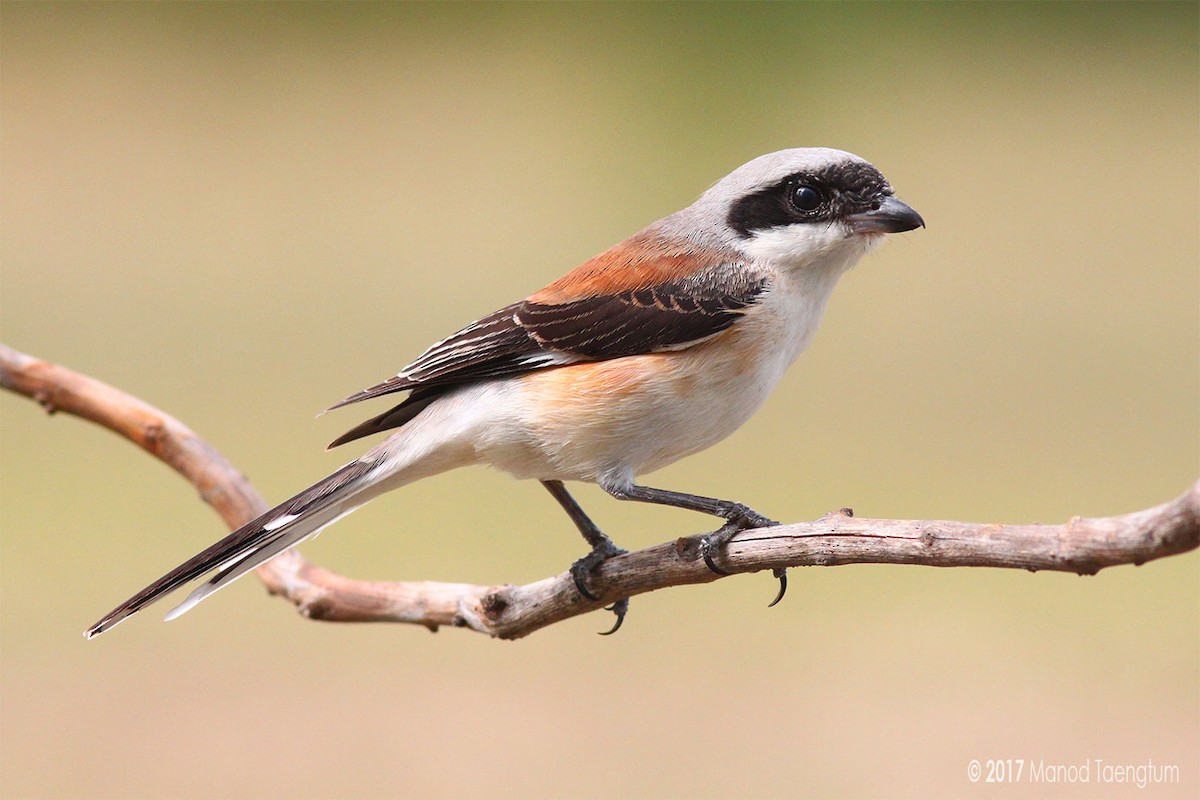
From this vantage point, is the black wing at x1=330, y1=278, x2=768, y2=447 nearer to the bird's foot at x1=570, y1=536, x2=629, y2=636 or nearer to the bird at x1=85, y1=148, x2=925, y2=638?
the bird at x1=85, y1=148, x2=925, y2=638

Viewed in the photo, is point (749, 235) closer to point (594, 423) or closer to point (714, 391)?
point (714, 391)

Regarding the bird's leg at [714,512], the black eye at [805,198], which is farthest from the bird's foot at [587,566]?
the black eye at [805,198]

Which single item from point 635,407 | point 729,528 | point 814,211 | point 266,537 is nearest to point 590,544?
point 635,407

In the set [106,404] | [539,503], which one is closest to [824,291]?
[106,404]

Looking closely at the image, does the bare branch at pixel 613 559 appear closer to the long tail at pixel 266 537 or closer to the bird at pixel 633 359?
the bird at pixel 633 359

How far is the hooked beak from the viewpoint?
6.84ft

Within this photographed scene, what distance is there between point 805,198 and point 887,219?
6.4 inches

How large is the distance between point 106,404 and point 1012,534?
2.02 meters

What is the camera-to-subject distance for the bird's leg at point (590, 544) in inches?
81.9

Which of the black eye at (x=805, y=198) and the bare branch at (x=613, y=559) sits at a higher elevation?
the black eye at (x=805, y=198)

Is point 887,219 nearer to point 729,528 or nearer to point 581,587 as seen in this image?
point 729,528

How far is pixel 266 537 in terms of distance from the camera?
78.2 inches

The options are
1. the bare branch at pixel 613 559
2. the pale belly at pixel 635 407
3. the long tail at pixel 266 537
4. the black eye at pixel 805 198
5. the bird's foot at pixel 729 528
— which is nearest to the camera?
the bare branch at pixel 613 559

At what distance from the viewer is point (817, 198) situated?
7.05 ft
